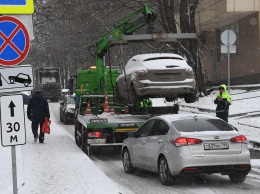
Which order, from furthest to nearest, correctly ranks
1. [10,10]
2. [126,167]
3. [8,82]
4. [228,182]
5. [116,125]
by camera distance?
1. [116,125]
2. [126,167]
3. [228,182]
4. [10,10]
5. [8,82]

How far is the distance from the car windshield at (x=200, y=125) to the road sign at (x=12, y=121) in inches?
155

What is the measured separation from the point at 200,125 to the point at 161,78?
4069 millimetres

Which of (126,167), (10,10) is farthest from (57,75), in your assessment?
(10,10)

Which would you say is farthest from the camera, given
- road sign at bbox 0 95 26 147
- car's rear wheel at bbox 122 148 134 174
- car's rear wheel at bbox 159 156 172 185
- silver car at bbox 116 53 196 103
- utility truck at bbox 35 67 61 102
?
utility truck at bbox 35 67 61 102

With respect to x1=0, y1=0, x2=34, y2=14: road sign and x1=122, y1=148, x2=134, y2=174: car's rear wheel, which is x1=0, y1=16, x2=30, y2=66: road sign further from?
x1=122, y1=148, x2=134, y2=174: car's rear wheel

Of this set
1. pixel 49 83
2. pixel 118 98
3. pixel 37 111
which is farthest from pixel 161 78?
pixel 49 83

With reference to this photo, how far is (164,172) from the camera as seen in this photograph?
37.4 feet

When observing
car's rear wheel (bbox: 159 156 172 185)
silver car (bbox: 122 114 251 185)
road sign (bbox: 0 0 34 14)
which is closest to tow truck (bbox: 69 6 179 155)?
silver car (bbox: 122 114 251 185)

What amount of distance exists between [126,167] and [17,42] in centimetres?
596

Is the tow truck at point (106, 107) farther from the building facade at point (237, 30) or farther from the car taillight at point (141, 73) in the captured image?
the building facade at point (237, 30)

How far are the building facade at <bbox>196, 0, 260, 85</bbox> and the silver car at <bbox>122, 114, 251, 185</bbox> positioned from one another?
19.4 meters

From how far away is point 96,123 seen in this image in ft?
52.2

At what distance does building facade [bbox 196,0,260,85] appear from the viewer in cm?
3031

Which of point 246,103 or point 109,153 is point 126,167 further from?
point 246,103
